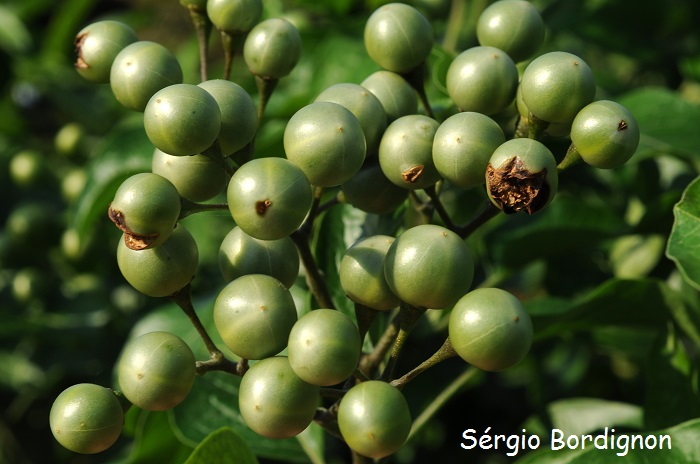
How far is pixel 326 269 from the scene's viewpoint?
1.37 m

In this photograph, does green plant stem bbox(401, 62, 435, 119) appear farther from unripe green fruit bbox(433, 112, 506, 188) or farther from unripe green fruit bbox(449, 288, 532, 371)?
unripe green fruit bbox(449, 288, 532, 371)

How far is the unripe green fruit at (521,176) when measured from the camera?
941 millimetres

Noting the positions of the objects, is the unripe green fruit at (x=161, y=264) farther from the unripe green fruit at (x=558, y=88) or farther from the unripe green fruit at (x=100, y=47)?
the unripe green fruit at (x=558, y=88)

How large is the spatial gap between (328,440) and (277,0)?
1083mm

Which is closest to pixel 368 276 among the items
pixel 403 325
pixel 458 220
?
pixel 403 325

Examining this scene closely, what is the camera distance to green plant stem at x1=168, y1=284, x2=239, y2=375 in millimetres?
1034

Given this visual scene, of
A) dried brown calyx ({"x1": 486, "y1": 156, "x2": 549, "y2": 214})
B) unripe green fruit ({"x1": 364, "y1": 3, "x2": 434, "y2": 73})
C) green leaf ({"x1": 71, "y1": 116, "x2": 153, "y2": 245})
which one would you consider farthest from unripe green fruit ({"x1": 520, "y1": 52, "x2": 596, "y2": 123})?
green leaf ({"x1": 71, "y1": 116, "x2": 153, "y2": 245})

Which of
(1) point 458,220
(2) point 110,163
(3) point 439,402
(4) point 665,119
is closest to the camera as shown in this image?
(3) point 439,402

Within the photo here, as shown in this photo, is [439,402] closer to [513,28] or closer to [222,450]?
[222,450]

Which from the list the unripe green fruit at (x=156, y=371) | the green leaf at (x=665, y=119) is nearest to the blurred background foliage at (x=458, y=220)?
the green leaf at (x=665, y=119)

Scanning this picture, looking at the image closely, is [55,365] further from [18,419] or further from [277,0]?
[277,0]

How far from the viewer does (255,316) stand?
0.95m

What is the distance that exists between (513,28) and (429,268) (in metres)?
0.45

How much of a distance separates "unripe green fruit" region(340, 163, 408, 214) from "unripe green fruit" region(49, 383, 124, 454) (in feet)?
1.22
